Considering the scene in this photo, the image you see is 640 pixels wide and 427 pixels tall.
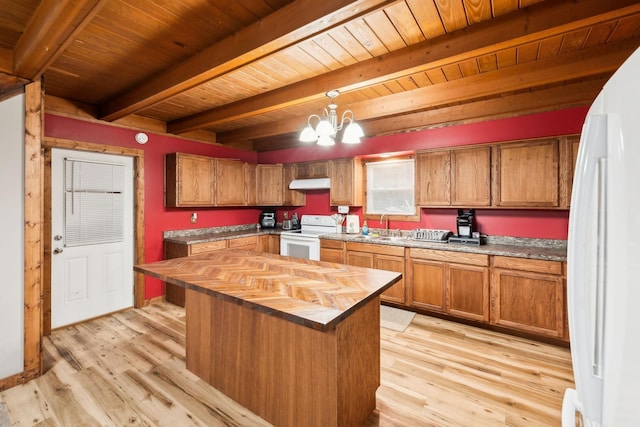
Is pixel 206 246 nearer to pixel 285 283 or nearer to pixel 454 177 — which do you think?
pixel 285 283

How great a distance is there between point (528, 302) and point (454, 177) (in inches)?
62.0

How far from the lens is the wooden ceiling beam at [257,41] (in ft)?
5.10

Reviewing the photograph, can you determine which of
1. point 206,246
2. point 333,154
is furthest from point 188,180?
point 333,154

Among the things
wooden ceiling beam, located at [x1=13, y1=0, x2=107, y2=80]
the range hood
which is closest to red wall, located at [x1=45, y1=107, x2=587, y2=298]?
the range hood

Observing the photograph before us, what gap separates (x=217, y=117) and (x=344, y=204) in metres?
2.22

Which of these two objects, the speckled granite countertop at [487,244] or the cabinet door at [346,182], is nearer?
the speckled granite countertop at [487,244]

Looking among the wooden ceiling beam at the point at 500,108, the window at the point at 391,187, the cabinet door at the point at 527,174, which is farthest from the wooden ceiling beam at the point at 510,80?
the window at the point at 391,187

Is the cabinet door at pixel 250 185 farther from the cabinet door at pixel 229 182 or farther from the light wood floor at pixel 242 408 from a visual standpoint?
the light wood floor at pixel 242 408

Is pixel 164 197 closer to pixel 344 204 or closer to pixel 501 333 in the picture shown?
pixel 344 204

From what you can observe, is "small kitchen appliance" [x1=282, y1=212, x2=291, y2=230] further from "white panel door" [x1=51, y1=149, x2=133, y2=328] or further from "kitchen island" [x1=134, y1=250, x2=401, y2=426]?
"kitchen island" [x1=134, y1=250, x2=401, y2=426]

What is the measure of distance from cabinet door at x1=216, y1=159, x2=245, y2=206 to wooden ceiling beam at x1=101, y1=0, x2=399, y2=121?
5.89 ft

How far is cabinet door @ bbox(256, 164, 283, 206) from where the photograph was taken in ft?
17.1

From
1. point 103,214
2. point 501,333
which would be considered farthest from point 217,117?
point 501,333

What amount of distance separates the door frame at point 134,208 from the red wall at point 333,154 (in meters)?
0.08
